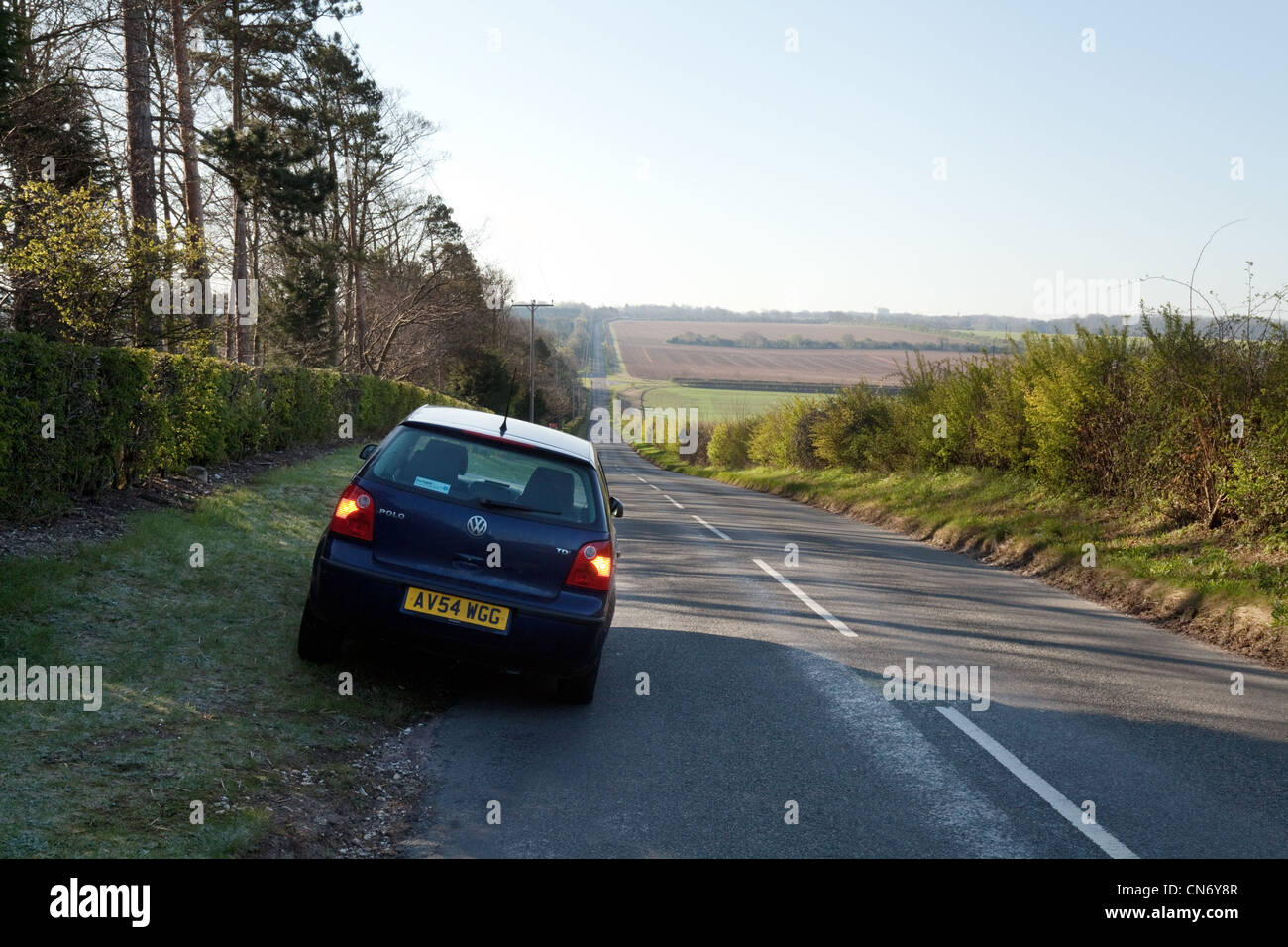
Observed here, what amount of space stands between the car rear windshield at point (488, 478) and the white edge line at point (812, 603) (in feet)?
11.9

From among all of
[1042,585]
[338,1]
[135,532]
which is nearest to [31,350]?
[135,532]

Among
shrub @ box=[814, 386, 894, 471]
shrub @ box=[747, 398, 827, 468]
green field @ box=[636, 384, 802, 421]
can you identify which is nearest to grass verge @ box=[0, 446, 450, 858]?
shrub @ box=[814, 386, 894, 471]

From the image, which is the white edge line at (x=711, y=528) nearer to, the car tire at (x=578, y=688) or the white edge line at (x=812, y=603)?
the white edge line at (x=812, y=603)

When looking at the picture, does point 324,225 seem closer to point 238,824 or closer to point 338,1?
point 338,1

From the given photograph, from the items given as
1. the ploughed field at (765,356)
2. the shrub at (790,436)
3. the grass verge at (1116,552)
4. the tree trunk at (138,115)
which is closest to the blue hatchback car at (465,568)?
the grass verge at (1116,552)

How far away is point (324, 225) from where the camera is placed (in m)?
45.5

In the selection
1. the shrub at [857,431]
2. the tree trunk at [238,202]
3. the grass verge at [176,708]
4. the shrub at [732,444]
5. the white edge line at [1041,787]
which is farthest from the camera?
the shrub at [732,444]

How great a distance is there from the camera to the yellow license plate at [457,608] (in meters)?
6.20

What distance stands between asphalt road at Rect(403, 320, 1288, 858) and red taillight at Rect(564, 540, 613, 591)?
0.85 metres

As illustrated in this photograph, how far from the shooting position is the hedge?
27.4 ft

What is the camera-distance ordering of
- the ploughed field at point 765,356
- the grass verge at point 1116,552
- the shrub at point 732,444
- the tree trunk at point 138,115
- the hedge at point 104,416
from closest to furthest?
the hedge at point 104,416
the grass verge at point 1116,552
the tree trunk at point 138,115
the shrub at point 732,444
the ploughed field at point 765,356

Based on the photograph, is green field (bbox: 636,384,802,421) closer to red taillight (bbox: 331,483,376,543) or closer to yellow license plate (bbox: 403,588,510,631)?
red taillight (bbox: 331,483,376,543)

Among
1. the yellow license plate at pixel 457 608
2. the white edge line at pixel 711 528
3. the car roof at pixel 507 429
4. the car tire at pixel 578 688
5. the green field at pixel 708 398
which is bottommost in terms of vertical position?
the white edge line at pixel 711 528
